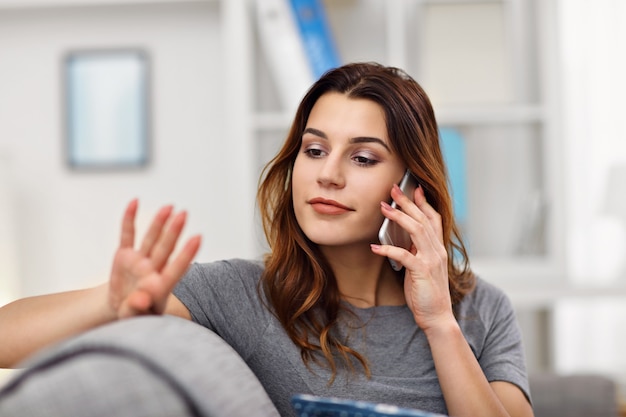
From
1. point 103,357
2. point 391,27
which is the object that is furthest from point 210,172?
point 103,357

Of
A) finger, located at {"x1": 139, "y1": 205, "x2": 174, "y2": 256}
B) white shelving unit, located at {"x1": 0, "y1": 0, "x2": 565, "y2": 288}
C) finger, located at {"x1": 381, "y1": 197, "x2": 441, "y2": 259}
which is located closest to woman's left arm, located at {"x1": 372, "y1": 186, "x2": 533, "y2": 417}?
finger, located at {"x1": 381, "y1": 197, "x2": 441, "y2": 259}

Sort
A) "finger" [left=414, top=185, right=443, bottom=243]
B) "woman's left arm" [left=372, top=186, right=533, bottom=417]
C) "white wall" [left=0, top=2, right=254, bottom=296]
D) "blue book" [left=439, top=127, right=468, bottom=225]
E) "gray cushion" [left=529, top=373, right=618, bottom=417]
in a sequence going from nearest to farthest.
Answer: "woman's left arm" [left=372, top=186, right=533, bottom=417] < "finger" [left=414, top=185, right=443, bottom=243] < "gray cushion" [left=529, top=373, right=618, bottom=417] < "blue book" [left=439, top=127, right=468, bottom=225] < "white wall" [left=0, top=2, right=254, bottom=296]

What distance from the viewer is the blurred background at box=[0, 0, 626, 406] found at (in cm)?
285

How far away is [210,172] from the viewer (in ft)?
10.4

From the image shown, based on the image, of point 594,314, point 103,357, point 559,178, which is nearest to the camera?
point 103,357

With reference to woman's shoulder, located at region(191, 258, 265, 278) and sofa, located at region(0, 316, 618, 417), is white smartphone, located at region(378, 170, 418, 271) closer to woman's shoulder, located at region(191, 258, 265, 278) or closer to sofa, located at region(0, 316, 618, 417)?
woman's shoulder, located at region(191, 258, 265, 278)

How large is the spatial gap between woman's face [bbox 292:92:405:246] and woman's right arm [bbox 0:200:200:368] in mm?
428

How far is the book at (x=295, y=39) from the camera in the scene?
110 inches

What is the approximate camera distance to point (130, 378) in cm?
77

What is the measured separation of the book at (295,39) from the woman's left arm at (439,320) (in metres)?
1.39

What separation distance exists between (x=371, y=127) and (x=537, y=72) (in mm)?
1543

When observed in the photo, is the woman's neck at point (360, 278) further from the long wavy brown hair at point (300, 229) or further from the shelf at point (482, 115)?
the shelf at point (482, 115)

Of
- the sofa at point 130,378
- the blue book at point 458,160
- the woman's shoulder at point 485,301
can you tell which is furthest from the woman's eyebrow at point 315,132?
the blue book at point 458,160

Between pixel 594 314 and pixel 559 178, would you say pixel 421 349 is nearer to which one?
pixel 559 178
